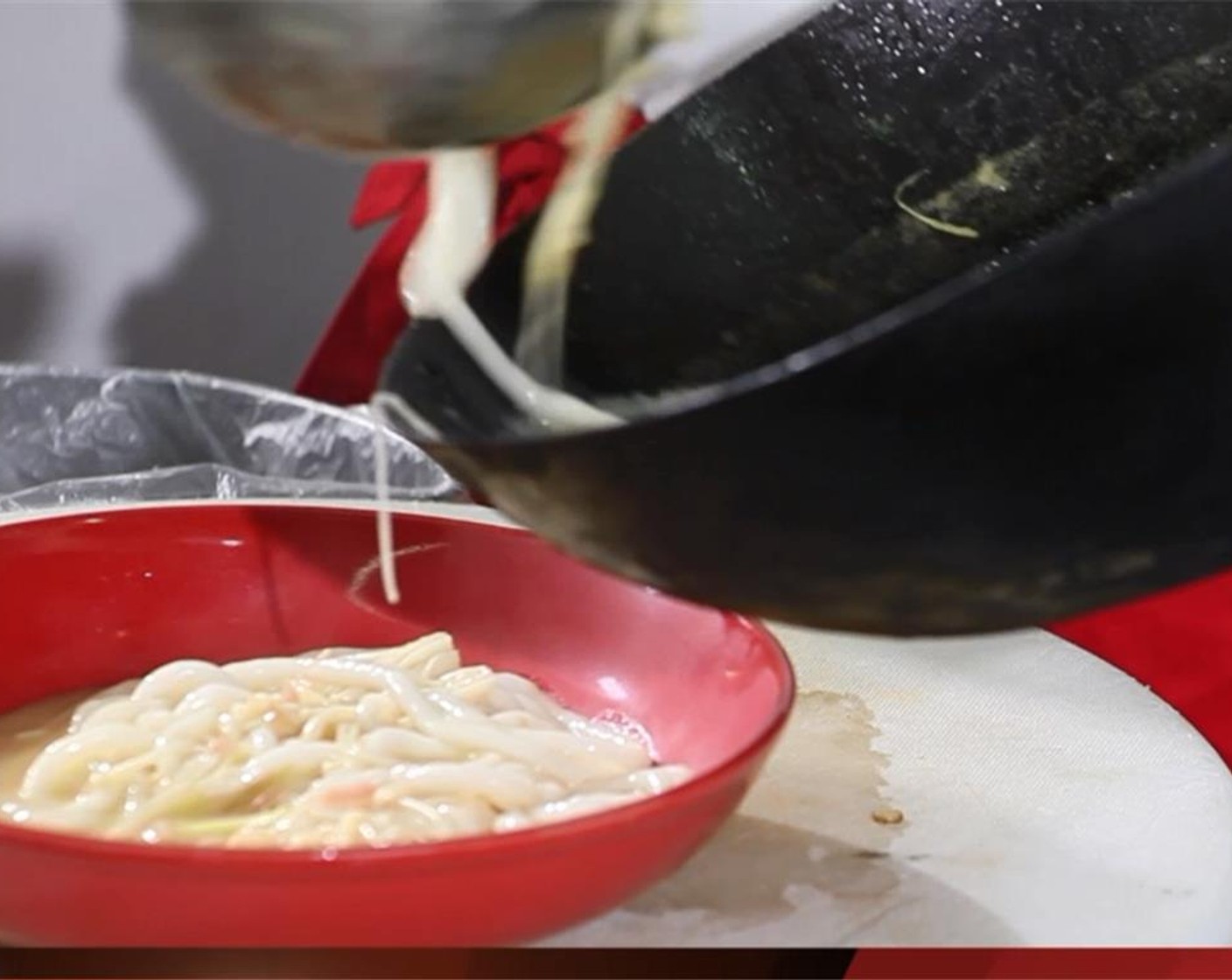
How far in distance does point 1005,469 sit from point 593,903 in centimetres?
22

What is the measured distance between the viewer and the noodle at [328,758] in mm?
635

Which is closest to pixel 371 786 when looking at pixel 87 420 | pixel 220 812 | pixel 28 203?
pixel 220 812

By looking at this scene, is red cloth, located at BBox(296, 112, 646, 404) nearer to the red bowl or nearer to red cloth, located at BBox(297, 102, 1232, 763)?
red cloth, located at BBox(297, 102, 1232, 763)

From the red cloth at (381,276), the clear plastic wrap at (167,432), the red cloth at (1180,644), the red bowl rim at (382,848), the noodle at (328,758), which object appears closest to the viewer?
the red bowl rim at (382,848)

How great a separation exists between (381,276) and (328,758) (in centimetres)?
90

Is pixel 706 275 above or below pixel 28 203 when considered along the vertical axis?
above

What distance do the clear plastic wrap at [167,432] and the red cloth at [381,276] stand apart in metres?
0.18

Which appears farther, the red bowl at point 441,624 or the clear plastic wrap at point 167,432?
the clear plastic wrap at point 167,432

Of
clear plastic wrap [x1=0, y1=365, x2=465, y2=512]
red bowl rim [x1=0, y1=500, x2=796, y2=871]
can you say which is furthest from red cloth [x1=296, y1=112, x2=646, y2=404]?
red bowl rim [x1=0, y1=500, x2=796, y2=871]

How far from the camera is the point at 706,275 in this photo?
2.56ft

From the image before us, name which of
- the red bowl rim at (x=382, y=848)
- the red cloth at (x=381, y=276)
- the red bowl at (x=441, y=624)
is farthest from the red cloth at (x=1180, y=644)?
the red cloth at (x=381, y=276)

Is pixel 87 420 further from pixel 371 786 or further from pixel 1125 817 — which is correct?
pixel 1125 817

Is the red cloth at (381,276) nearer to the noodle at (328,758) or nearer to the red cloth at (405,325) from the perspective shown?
the red cloth at (405,325)

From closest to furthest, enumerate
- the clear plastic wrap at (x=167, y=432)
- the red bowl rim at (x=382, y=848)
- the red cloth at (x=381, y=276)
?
the red bowl rim at (x=382, y=848)
the clear plastic wrap at (x=167, y=432)
the red cloth at (x=381, y=276)
